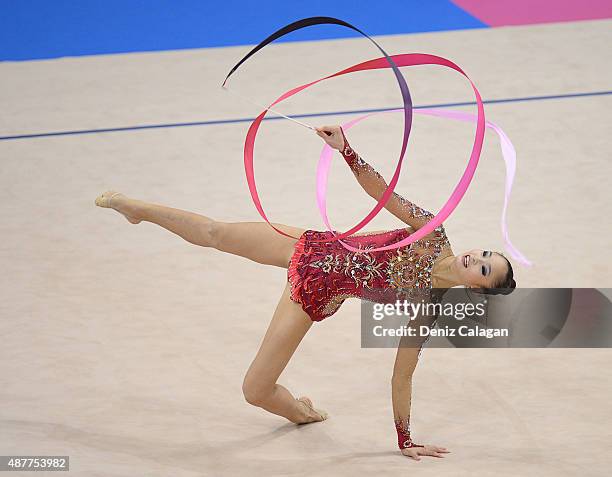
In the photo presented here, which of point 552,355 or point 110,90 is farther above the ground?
point 110,90

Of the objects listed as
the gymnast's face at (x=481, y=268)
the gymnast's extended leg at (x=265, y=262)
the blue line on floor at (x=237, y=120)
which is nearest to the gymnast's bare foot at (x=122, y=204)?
the gymnast's extended leg at (x=265, y=262)

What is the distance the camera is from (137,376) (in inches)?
147

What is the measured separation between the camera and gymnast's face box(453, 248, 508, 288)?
9.99 feet

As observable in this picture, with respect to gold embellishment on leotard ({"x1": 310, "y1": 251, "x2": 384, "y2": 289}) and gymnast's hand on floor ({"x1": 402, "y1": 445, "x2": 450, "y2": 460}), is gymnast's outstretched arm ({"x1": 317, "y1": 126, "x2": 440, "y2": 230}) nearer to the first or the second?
gold embellishment on leotard ({"x1": 310, "y1": 251, "x2": 384, "y2": 289})

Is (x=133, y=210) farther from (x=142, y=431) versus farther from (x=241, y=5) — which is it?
(x=241, y=5)

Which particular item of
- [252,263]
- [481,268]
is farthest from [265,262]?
[252,263]

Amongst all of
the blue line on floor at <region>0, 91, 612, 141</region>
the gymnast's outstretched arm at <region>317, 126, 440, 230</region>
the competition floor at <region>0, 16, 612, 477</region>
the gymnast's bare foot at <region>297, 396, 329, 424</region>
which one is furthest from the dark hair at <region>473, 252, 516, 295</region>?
the blue line on floor at <region>0, 91, 612, 141</region>

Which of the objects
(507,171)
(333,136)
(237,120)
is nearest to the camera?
(333,136)

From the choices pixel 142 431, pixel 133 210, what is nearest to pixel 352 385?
pixel 142 431

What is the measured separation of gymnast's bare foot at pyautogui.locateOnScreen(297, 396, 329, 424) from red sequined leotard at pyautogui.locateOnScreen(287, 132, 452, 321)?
405mm

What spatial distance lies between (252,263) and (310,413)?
4.23 ft

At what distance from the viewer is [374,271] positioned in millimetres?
3160

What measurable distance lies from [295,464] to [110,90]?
13.5ft

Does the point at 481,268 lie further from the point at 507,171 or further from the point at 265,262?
the point at 265,262
